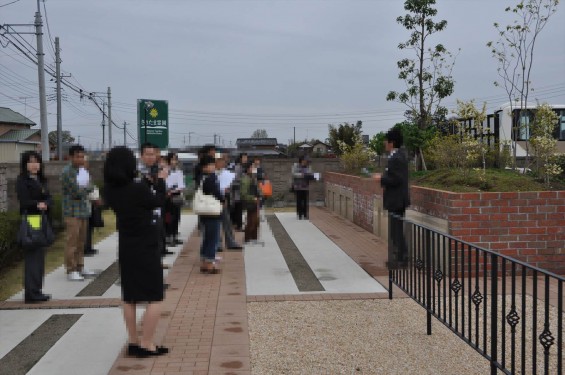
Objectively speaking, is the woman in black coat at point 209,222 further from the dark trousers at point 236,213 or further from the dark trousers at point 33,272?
the dark trousers at point 236,213

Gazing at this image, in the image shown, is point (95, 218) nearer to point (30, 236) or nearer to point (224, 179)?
point (224, 179)

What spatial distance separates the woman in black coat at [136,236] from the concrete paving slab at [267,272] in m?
2.53

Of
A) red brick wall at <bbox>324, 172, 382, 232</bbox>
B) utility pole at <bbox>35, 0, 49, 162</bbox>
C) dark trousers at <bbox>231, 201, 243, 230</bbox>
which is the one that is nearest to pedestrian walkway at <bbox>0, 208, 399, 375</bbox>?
dark trousers at <bbox>231, 201, 243, 230</bbox>

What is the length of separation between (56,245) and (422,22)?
12.9 meters

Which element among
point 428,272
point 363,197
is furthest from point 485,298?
point 363,197

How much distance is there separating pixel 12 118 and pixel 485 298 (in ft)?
255

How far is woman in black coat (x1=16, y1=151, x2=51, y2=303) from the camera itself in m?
6.84

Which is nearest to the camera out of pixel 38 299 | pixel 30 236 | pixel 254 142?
pixel 30 236

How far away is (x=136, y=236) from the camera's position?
191 inches

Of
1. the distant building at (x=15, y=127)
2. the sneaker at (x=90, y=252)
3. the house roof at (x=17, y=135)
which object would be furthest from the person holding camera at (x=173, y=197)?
the house roof at (x=17, y=135)

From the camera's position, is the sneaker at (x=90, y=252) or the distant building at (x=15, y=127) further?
the distant building at (x=15, y=127)

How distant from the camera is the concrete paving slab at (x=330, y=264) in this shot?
303 inches

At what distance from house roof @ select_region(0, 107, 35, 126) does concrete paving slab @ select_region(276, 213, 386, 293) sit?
66340mm

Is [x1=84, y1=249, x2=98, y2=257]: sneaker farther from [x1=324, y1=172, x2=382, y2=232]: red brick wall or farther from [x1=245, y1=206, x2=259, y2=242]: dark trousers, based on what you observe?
[x1=324, y1=172, x2=382, y2=232]: red brick wall
